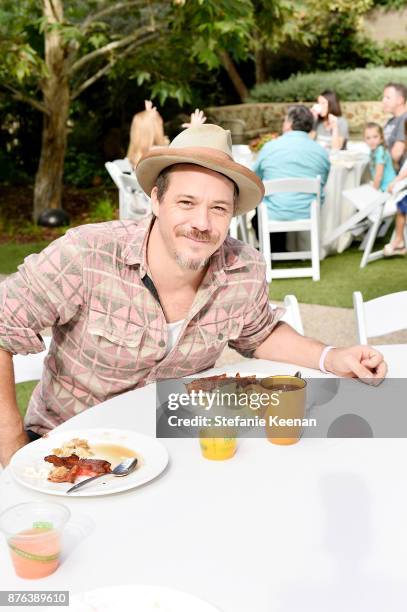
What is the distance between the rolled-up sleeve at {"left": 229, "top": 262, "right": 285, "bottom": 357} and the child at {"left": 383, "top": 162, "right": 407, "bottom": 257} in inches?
223

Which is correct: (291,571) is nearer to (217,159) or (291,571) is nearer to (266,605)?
(266,605)

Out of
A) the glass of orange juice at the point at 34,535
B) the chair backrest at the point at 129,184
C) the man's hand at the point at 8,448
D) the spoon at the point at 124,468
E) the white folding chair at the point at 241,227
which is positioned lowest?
the white folding chair at the point at 241,227

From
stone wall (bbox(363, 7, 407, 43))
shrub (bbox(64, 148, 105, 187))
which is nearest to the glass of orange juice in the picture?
shrub (bbox(64, 148, 105, 187))

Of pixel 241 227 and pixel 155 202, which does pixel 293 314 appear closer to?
pixel 155 202

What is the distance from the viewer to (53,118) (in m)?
10.5

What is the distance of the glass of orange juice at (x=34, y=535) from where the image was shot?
4.27 feet

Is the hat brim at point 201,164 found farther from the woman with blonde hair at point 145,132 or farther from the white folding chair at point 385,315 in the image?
the woman with blonde hair at point 145,132

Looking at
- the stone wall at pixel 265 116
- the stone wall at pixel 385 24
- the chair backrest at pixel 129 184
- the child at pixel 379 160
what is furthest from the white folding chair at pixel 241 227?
the stone wall at pixel 385 24

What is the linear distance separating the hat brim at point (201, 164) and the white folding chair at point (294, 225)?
190 inches

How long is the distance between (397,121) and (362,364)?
7.08 metres

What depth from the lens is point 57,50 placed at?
9797 mm

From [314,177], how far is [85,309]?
5601mm

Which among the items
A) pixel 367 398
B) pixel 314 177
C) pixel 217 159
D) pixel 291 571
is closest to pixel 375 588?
pixel 291 571

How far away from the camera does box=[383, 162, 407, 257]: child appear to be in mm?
7816
